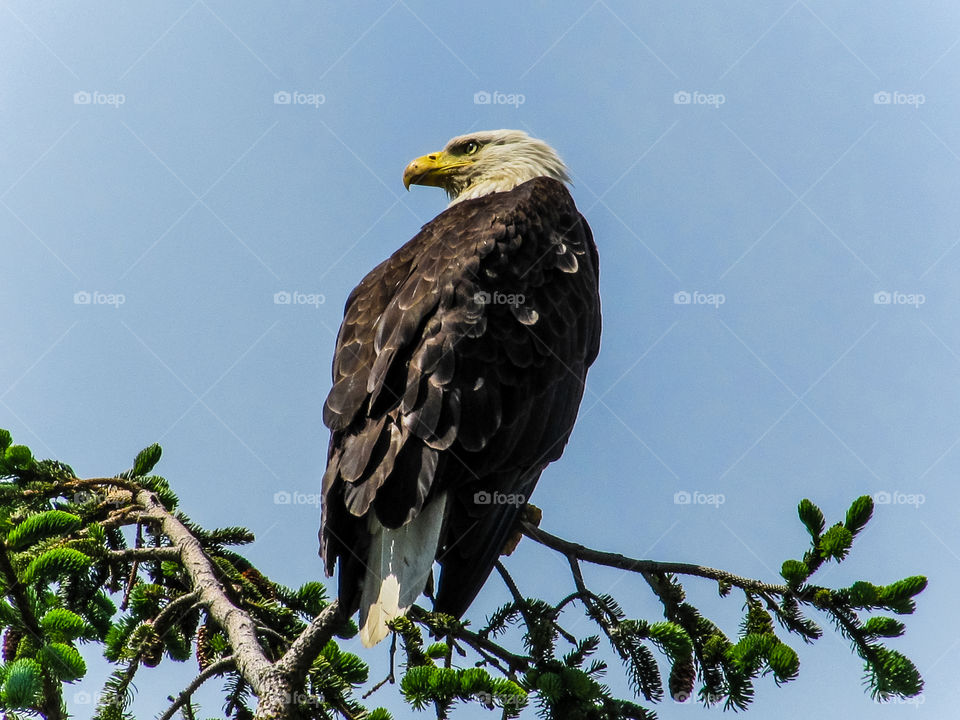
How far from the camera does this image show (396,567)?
3080mm

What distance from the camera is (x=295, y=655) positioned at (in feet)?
8.29

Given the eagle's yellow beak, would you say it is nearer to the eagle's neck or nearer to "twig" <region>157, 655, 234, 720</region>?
the eagle's neck

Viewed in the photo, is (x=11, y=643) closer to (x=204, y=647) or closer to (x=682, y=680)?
(x=204, y=647)

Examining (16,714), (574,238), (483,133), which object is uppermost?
(483,133)

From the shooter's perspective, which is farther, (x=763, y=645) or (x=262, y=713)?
(x=763, y=645)

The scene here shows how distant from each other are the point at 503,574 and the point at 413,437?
1.96 feet

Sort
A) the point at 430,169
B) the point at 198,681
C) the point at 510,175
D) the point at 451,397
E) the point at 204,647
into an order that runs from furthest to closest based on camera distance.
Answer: the point at 430,169
the point at 510,175
the point at 451,397
the point at 204,647
the point at 198,681

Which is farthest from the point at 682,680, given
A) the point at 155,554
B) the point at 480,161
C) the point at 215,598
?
the point at 480,161

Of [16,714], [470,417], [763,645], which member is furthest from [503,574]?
[16,714]

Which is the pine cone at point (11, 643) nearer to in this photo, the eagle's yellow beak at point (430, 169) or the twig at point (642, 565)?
the twig at point (642, 565)

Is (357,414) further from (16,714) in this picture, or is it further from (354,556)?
(16,714)

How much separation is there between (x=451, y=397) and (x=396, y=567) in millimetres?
666

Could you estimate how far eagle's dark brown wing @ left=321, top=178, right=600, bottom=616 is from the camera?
3.26 metres

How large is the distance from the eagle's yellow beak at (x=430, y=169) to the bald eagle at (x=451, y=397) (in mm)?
1753
